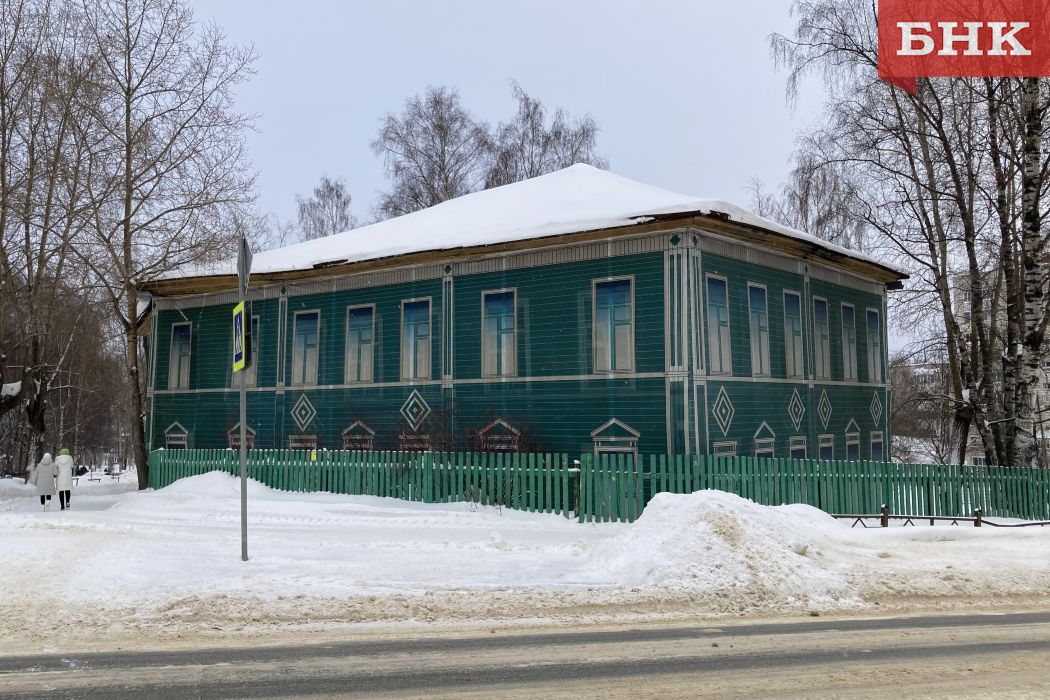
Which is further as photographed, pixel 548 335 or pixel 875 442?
pixel 875 442

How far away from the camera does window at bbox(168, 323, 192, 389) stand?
927 inches

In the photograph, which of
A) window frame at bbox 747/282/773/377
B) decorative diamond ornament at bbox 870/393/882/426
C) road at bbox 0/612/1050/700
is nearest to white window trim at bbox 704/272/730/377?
window frame at bbox 747/282/773/377

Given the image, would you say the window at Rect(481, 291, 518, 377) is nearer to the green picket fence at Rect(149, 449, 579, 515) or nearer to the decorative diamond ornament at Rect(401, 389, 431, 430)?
the decorative diamond ornament at Rect(401, 389, 431, 430)

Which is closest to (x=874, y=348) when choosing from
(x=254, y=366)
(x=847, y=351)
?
(x=847, y=351)

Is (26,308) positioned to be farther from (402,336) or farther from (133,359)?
(402,336)

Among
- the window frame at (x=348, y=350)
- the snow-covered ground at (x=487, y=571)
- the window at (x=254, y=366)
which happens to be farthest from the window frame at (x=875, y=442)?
the window at (x=254, y=366)

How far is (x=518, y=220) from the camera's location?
1878 centimetres

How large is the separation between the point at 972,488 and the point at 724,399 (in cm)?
511

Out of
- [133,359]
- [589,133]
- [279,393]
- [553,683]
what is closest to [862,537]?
[553,683]

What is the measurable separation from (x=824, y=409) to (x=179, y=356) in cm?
1807

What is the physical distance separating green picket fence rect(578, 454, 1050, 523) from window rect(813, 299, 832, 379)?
4856mm

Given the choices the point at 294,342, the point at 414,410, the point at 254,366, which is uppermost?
the point at 294,342

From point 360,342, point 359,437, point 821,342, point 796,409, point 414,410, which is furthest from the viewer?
point 360,342

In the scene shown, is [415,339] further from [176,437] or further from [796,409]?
[796,409]
